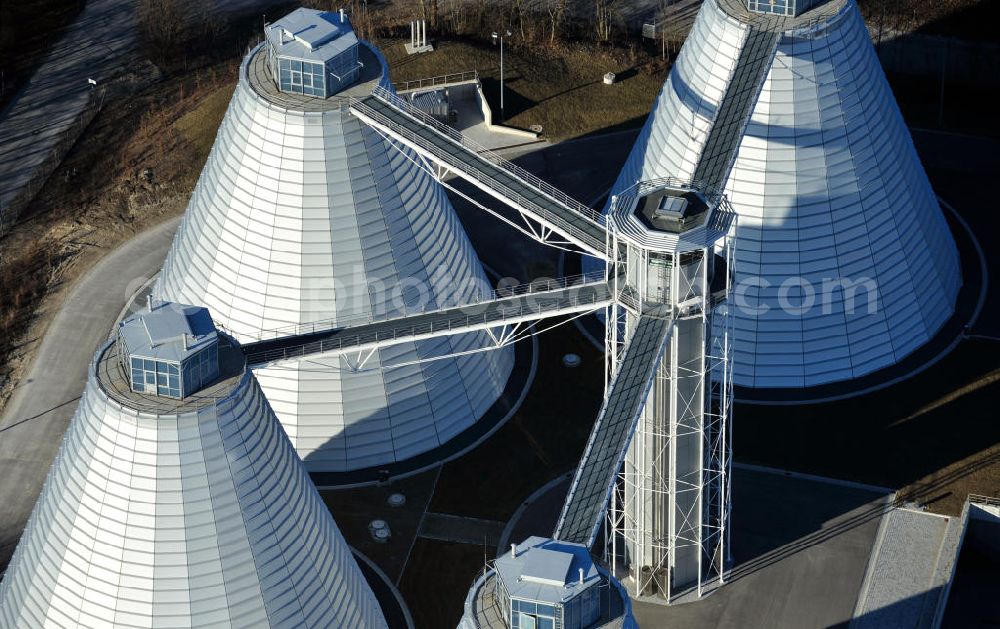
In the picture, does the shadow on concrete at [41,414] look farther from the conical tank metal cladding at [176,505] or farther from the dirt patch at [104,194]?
the conical tank metal cladding at [176,505]

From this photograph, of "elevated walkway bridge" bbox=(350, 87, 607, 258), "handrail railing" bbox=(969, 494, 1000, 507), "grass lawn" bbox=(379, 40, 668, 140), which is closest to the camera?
"elevated walkway bridge" bbox=(350, 87, 607, 258)

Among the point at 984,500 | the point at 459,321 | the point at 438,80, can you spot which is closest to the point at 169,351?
the point at 459,321

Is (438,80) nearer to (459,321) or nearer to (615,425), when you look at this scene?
(459,321)

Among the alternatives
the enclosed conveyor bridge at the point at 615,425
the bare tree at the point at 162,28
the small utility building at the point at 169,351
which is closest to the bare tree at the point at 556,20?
the bare tree at the point at 162,28

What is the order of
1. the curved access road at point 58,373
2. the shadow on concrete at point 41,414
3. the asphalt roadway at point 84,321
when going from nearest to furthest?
the curved access road at point 58,373, the asphalt roadway at point 84,321, the shadow on concrete at point 41,414

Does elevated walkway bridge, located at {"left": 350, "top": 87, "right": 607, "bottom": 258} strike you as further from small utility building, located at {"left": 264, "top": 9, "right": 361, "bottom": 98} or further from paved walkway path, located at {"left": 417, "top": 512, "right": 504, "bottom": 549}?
paved walkway path, located at {"left": 417, "top": 512, "right": 504, "bottom": 549}

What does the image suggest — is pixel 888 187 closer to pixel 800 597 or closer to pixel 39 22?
pixel 800 597

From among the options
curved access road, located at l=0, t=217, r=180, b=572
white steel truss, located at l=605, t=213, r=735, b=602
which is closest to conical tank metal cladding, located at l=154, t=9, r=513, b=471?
white steel truss, located at l=605, t=213, r=735, b=602
